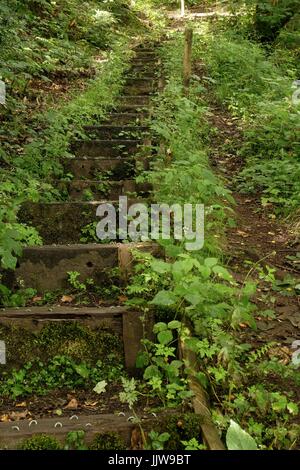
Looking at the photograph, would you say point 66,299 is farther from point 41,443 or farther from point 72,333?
point 41,443

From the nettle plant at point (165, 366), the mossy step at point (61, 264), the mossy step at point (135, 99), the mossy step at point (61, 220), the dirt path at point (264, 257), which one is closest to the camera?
the nettle plant at point (165, 366)

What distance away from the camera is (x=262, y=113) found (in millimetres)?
8727

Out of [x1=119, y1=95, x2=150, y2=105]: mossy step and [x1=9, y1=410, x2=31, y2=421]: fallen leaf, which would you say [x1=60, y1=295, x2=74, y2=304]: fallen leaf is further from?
[x1=119, y1=95, x2=150, y2=105]: mossy step

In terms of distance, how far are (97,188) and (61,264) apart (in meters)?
1.82

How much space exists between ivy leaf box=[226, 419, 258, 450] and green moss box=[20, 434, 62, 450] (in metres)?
1.00

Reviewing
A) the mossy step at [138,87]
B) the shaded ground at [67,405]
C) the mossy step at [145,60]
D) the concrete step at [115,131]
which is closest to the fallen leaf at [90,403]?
the shaded ground at [67,405]

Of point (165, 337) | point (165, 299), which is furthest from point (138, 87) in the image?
point (165, 337)

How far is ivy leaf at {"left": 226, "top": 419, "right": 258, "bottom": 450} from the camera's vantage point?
9.24 feet

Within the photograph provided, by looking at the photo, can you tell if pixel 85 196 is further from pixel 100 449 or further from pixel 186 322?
pixel 100 449

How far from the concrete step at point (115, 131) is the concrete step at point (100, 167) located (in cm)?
100

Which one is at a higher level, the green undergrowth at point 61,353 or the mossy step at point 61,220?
the mossy step at point 61,220

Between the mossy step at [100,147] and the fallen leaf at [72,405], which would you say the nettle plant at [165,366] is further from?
the mossy step at [100,147]

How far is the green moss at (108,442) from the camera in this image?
3133mm
